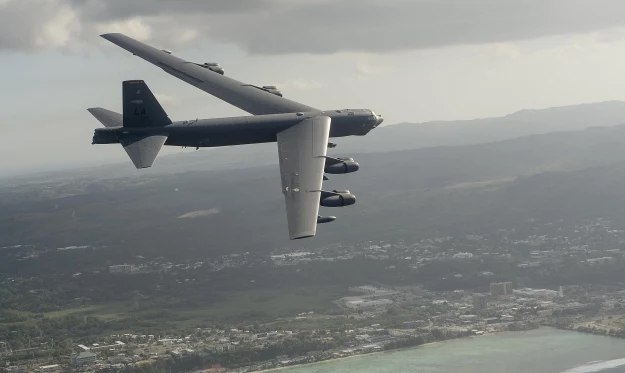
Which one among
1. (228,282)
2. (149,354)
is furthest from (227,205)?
(149,354)

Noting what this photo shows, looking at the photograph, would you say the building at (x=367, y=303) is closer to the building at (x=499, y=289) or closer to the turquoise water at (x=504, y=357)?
the turquoise water at (x=504, y=357)

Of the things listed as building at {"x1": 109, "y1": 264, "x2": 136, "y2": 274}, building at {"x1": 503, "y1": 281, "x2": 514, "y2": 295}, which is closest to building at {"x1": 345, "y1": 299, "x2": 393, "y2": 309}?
building at {"x1": 503, "y1": 281, "x2": 514, "y2": 295}

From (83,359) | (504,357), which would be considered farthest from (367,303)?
(83,359)

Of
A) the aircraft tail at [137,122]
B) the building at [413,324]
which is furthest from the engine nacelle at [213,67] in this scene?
the building at [413,324]

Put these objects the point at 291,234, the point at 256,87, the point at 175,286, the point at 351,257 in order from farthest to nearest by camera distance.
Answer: the point at 351,257 → the point at 175,286 → the point at 256,87 → the point at 291,234

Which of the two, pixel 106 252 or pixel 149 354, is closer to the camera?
pixel 149 354

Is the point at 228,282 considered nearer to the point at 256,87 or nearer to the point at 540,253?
the point at 540,253

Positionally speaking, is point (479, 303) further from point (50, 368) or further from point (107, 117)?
point (107, 117)
